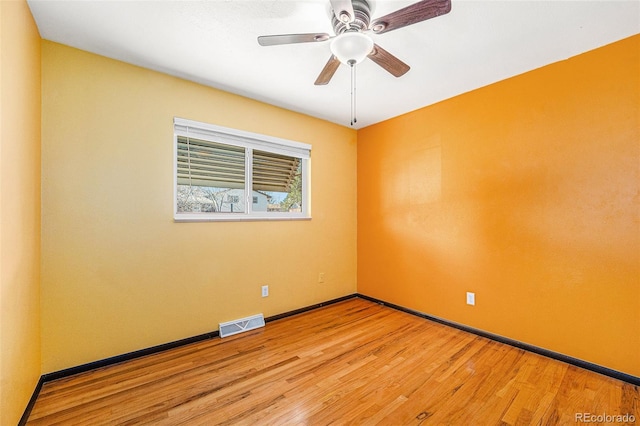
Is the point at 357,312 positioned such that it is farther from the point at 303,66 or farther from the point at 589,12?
the point at 589,12

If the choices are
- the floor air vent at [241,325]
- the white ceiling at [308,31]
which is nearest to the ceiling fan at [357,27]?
the white ceiling at [308,31]

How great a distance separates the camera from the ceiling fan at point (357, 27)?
53.3 inches

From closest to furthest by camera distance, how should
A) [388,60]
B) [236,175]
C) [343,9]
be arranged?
1. [343,9]
2. [388,60]
3. [236,175]

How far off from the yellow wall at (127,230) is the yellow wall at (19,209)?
0.43 feet

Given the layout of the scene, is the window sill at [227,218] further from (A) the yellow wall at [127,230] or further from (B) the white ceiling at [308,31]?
(B) the white ceiling at [308,31]

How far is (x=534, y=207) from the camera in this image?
7.57ft

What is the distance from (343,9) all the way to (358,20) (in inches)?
10.8

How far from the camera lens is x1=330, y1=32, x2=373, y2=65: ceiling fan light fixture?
1525 mm

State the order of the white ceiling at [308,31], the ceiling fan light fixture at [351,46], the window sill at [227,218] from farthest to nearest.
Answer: the window sill at [227,218] → the white ceiling at [308,31] → the ceiling fan light fixture at [351,46]

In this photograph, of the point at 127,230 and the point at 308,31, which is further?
the point at 127,230

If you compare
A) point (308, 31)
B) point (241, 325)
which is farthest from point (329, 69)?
point (241, 325)

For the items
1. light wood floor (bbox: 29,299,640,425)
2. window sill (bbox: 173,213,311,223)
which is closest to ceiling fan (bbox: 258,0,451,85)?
window sill (bbox: 173,213,311,223)

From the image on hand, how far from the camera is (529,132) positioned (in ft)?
7.68

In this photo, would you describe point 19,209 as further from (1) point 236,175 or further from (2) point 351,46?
(2) point 351,46
